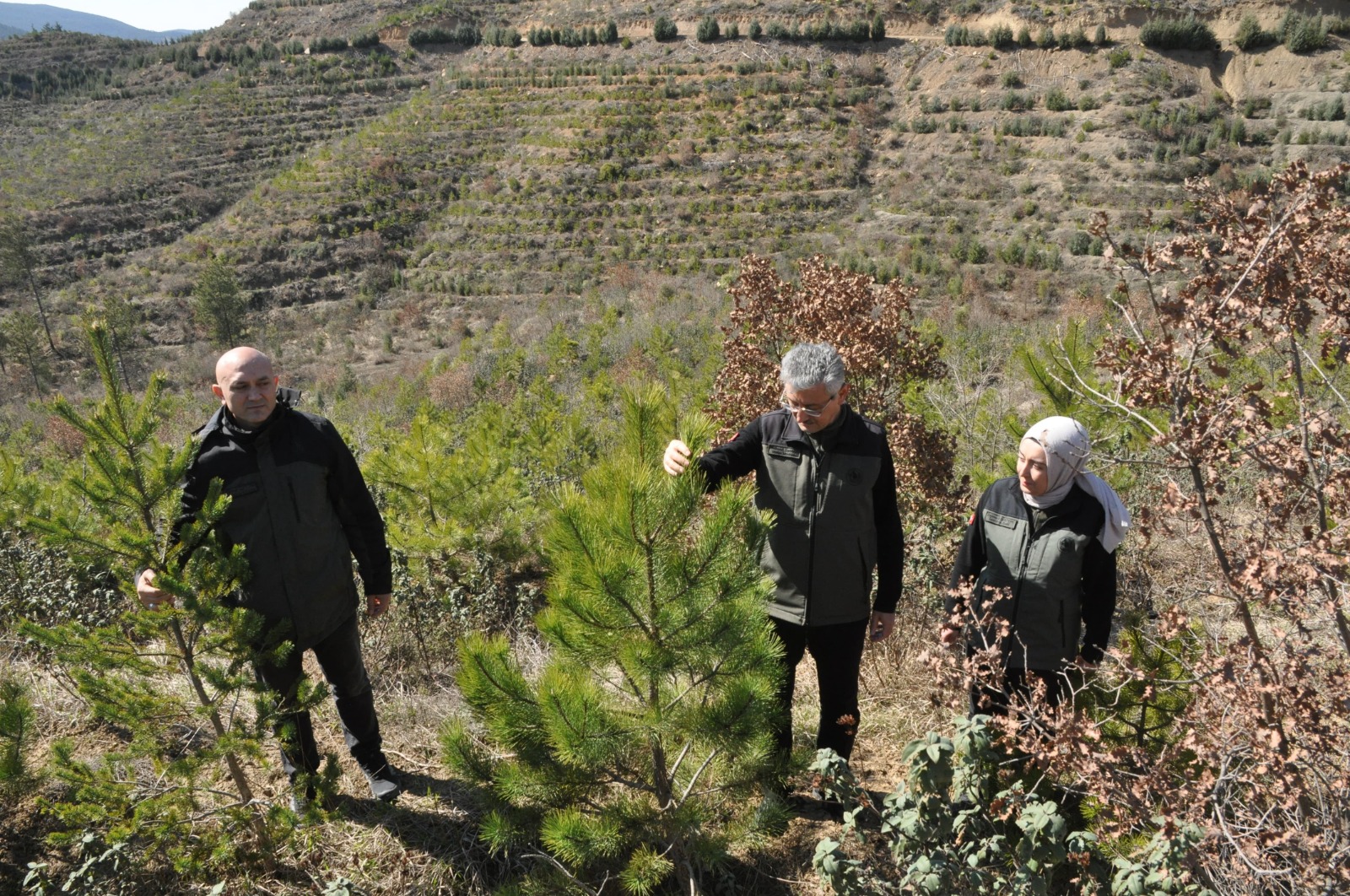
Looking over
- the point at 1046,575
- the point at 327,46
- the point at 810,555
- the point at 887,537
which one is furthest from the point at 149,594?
the point at 327,46

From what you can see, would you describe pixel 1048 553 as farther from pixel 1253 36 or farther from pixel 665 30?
pixel 665 30

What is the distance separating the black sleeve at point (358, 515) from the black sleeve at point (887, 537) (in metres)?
1.61

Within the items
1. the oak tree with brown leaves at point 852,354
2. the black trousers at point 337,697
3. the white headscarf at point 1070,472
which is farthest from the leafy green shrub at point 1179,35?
the black trousers at point 337,697

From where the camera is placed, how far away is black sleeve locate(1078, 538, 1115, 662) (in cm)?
214

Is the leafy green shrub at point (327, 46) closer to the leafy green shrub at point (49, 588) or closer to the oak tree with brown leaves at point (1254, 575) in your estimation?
the leafy green shrub at point (49, 588)

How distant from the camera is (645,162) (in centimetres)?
3023

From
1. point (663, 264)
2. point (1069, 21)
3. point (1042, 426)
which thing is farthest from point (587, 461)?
point (1069, 21)

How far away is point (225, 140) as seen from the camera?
113 feet

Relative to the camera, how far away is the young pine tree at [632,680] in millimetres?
1822

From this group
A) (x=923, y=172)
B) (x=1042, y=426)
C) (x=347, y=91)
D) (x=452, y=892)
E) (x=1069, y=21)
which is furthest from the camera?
(x=347, y=91)

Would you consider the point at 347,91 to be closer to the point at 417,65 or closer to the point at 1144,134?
the point at 417,65

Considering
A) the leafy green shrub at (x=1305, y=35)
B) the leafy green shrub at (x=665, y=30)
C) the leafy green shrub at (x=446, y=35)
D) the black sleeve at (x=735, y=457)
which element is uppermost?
the leafy green shrub at (x=446, y=35)

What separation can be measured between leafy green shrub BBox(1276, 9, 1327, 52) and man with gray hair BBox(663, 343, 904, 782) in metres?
35.8

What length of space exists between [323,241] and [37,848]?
29363 millimetres
